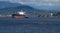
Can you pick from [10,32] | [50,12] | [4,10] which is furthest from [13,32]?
[4,10]

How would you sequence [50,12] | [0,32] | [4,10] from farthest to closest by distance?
1. [4,10]
2. [50,12]
3. [0,32]

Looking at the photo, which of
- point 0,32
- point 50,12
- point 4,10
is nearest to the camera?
point 0,32

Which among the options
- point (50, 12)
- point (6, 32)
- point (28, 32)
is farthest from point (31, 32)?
point (50, 12)

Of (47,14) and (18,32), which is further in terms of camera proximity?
(47,14)

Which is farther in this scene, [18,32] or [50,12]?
[50,12]

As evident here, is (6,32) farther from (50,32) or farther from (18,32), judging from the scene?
(50,32)

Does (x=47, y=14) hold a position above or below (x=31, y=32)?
below

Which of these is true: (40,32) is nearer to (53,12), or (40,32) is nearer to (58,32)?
(58,32)

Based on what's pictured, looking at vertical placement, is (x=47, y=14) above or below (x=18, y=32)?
below

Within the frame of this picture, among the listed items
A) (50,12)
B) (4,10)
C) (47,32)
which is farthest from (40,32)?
(4,10)
